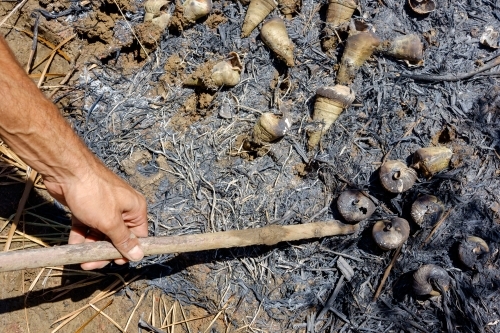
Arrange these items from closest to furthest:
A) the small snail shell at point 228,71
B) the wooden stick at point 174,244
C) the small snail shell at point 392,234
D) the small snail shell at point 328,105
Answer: the wooden stick at point 174,244 < the small snail shell at point 392,234 < the small snail shell at point 328,105 < the small snail shell at point 228,71

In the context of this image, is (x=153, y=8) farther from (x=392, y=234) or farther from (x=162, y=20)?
(x=392, y=234)

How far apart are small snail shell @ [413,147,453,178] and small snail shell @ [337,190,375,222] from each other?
0.38 metres

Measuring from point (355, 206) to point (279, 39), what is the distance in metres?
1.19

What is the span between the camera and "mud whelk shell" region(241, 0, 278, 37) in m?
3.21

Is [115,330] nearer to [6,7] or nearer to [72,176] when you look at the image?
[72,176]

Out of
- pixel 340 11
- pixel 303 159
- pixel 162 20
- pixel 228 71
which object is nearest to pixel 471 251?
pixel 303 159

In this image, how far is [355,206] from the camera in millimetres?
2982

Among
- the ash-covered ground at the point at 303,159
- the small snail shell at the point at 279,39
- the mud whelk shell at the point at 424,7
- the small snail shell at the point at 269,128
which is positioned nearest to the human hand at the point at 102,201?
the ash-covered ground at the point at 303,159

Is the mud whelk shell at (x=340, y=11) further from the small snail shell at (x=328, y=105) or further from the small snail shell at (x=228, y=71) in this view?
the small snail shell at (x=228, y=71)

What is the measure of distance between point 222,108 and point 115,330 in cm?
164

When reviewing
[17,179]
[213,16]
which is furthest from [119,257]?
[213,16]

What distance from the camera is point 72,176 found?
2.34 meters

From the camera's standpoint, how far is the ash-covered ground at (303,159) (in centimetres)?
306

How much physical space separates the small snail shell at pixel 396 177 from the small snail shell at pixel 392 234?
202 mm
